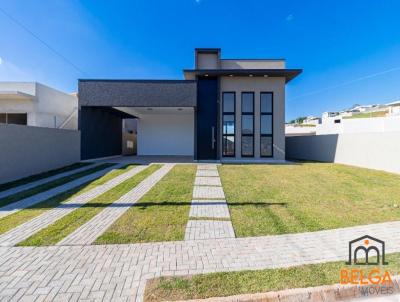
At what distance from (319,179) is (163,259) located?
25.5 ft

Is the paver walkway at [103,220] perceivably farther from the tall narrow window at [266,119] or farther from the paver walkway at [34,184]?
the tall narrow window at [266,119]

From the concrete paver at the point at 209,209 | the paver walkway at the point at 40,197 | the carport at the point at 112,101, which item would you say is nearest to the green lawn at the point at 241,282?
the concrete paver at the point at 209,209

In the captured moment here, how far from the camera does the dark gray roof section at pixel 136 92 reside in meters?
12.2

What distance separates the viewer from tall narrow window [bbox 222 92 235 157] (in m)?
13.9

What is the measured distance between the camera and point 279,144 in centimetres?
1386

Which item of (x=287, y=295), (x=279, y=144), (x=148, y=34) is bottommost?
(x=287, y=295)

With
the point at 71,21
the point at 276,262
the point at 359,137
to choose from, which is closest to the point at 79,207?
the point at 276,262

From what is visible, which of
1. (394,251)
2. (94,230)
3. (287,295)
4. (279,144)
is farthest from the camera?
(279,144)

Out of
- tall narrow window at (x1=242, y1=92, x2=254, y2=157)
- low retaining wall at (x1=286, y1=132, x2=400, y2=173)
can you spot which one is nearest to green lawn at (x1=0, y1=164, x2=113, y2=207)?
tall narrow window at (x1=242, y1=92, x2=254, y2=157)

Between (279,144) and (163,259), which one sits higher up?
(279,144)

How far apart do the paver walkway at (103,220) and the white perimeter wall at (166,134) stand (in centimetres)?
1141

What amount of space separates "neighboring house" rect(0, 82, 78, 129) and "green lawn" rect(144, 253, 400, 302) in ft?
49.3

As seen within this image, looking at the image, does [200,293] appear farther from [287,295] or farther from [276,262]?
[276,262]

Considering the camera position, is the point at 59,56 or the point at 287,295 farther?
the point at 59,56
